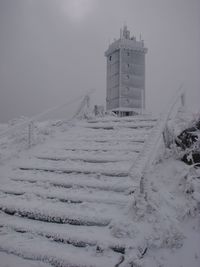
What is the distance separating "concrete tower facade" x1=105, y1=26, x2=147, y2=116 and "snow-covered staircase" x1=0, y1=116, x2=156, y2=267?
27.1 metres

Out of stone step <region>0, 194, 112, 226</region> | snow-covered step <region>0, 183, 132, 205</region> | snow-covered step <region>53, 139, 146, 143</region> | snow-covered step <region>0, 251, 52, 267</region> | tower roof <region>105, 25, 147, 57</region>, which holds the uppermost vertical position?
tower roof <region>105, 25, 147, 57</region>

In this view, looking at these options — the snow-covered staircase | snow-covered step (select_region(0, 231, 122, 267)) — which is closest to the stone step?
the snow-covered staircase

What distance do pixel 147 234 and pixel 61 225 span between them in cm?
141

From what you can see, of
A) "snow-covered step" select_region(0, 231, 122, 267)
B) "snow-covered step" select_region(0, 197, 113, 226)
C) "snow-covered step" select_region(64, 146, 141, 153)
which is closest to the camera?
"snow-covered step" select_region(0, 231, 122, 267)

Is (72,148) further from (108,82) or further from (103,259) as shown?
(108,82)

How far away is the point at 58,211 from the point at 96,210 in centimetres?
63

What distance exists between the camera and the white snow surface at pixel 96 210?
3.69 m

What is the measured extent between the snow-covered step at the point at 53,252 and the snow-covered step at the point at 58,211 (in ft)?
1.51

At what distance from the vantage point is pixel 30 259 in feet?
12.3

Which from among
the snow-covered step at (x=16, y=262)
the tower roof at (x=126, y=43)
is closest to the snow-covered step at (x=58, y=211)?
the snow-covered step at (x=16, y=262)

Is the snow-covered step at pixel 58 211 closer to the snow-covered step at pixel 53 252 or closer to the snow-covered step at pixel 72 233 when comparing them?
the snow-covered step at pixel 72 233

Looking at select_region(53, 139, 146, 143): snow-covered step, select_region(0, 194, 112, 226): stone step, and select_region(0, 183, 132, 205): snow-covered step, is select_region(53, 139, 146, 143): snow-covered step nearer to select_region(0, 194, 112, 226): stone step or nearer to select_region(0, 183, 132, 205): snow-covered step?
select_region(0, 183, 132, 205): snow-covered step

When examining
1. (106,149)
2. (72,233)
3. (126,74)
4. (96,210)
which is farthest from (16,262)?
(126,74)

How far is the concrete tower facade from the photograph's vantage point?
34969 millimetres
